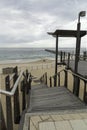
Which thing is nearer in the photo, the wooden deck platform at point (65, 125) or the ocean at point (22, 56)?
Result: the wooden deck platform at point (65, 125)

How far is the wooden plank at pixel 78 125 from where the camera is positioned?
3.34 metres

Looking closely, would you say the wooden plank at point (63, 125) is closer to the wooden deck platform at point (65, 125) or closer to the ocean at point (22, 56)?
the wooden deck platform at point (65, 125)

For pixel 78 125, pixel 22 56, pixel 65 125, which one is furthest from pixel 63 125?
pixel 22 56

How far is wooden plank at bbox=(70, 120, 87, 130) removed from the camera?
334cm

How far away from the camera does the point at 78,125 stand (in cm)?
344

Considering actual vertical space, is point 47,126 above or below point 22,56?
above

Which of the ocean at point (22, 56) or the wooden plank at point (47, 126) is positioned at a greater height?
the wooden plank at point (47, 126)

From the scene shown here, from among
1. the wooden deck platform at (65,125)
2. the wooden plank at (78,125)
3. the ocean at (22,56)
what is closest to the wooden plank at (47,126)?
the wooden deck platform at (65,125)

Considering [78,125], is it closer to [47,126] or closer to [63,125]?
[63,125]

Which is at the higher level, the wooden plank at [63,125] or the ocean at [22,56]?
the wooden plank at [63,125]

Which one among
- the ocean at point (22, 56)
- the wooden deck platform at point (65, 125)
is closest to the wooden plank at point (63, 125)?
the wooden deck platform at point (65, 125)

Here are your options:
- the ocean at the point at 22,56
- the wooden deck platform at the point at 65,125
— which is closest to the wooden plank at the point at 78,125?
the wooden deck platform at the point at 65,125

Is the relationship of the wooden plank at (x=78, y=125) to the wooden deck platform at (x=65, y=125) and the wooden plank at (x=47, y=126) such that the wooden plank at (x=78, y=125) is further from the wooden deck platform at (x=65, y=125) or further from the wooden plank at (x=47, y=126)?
the wooden plank at (x=47, y=126)

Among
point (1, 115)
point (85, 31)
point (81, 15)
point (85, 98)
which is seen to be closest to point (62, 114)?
point (1, 115)
